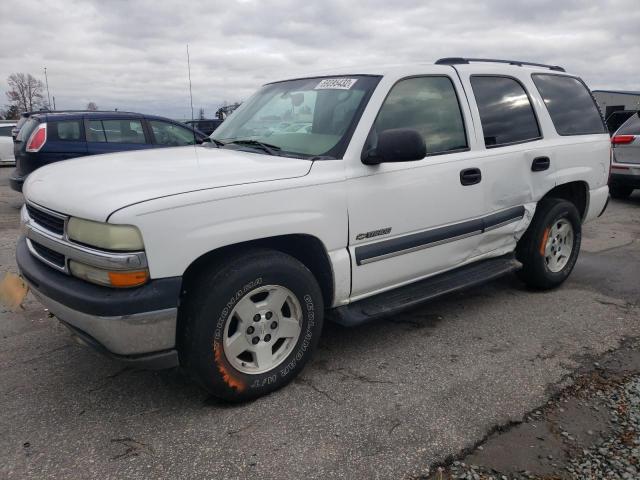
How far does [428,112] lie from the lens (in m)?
3.68

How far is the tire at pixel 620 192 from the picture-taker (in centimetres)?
1017

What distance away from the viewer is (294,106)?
3.71 metres

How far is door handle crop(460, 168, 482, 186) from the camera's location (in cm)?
370

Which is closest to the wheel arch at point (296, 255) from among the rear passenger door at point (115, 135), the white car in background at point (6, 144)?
the rear passenger door at point (115, 135)

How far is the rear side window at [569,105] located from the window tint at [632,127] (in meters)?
4.98

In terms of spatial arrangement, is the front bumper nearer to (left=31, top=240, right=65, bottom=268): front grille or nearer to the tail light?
(left=31, top=240, right=65, bottom=268): front grille

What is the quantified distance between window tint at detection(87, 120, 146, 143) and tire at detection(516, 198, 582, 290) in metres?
6.35

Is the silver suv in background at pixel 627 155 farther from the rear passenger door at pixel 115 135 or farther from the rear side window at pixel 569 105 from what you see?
the rear passenger door at pixel 115 135

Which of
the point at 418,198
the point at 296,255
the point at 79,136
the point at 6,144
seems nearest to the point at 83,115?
the point at 79,136

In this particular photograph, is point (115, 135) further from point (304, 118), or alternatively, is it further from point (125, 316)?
point (125, 316)

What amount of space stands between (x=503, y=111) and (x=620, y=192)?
7491 millimetres

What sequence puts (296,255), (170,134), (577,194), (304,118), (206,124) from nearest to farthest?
(296,255), (304,118), (577,194), (170,134), (206,124)

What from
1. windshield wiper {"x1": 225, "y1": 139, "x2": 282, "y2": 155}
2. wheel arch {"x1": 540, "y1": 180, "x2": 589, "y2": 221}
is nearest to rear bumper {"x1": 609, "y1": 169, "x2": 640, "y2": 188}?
wheel arch {"x1": 540, "y1": 180, "x2": 589, "y2": 221}

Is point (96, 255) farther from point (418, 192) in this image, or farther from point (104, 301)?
point (418, 192)
